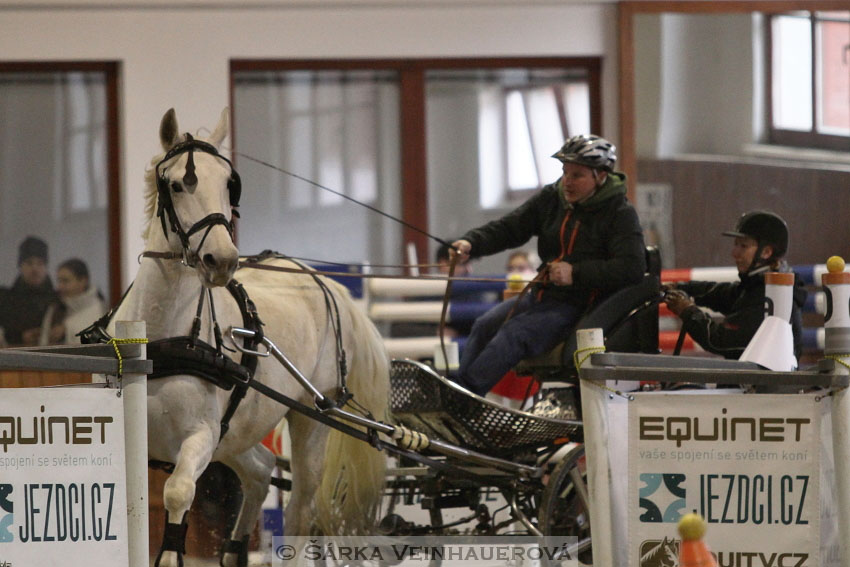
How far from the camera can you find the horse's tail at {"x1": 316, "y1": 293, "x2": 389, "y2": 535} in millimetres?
4828

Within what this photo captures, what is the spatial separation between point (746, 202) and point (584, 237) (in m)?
Result: 3.89

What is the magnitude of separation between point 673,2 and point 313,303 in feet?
15.5

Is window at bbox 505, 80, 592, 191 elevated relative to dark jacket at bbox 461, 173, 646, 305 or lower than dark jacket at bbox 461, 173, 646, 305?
elevated

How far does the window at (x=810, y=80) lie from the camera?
8.50 metres

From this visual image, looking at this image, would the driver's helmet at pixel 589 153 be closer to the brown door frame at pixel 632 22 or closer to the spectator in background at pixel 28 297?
the brown door frame at pixel 632 22

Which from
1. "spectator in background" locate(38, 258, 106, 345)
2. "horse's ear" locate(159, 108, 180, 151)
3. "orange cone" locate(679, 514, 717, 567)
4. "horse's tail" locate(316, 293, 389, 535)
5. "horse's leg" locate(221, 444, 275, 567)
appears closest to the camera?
"orange cone" locate(679, 514, 717, 567)

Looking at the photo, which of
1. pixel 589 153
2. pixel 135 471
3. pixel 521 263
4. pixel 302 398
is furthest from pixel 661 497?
pixel 521 263

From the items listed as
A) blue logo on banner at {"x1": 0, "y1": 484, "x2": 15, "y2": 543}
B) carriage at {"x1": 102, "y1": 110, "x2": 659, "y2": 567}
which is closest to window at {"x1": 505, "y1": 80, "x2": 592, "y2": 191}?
carriage at {"x1": 102, "y1": 110, "x2": 659, "y2": 567}

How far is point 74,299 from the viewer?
819 centimetres

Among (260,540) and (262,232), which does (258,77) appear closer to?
(262,232)

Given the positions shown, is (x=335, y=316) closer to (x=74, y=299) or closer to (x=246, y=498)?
(x=246, y=498)

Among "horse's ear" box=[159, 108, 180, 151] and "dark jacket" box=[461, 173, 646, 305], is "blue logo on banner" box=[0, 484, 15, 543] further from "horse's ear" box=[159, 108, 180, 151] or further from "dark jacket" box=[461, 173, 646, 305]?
"dark jacket" box=[461, 173, 646, 305]

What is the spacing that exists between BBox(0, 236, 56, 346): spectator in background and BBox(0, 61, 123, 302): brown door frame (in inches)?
17.7

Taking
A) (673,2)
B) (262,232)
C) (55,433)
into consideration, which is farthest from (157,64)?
(55,433)
